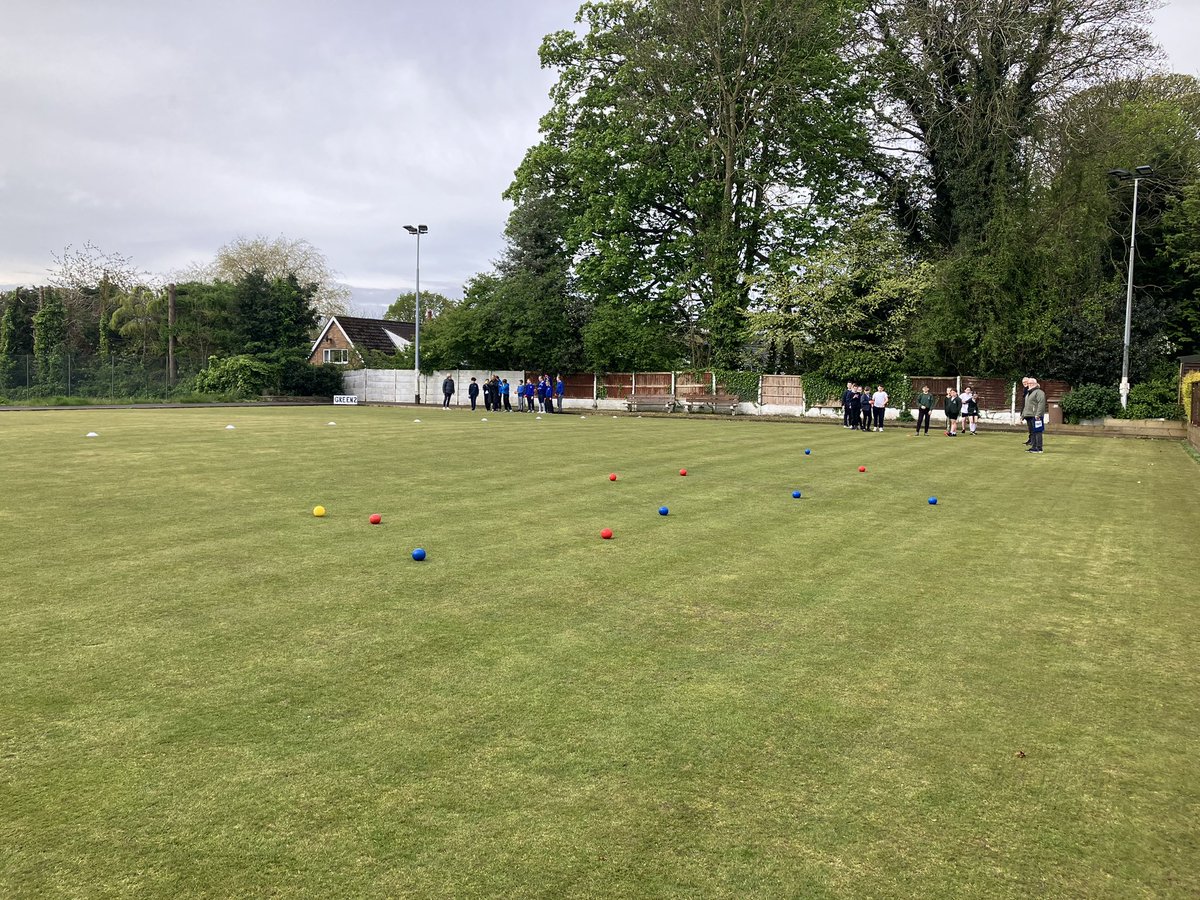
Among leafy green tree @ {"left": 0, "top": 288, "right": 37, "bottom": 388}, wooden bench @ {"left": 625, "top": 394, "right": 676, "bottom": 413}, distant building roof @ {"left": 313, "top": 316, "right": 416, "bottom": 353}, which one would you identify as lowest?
wooden bench @ {"left": 625, "top": 394, "right": 676, "bottom": 413}

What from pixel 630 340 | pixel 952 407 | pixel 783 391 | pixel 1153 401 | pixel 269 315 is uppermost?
pixel 269 315

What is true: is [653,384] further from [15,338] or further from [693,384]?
[15,338]

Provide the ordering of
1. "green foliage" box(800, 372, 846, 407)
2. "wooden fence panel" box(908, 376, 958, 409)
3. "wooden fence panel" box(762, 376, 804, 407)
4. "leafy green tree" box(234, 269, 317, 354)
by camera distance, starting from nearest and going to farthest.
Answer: "wooden fence panel" box(908, 376, 958, 409) < "green foliage" box(800, 372, 846, 407) < "wooden fence panel" box(762, 376, 804, 407) < "leafy green tree" box(234, 269, 317, 354)

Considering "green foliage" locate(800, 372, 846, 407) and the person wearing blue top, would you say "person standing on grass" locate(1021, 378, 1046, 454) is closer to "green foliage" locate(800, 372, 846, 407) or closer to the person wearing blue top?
the person wearing blue top

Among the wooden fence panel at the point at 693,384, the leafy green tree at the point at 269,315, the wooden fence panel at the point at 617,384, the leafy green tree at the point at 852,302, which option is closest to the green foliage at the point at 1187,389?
the leafy green tree at the point at 852,302

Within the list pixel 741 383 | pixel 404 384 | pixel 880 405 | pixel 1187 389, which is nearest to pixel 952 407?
pixel 880 405

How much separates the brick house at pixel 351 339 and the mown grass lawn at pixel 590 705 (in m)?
61.0

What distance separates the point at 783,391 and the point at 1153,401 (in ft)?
50.4

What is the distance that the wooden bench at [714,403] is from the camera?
40.3 m

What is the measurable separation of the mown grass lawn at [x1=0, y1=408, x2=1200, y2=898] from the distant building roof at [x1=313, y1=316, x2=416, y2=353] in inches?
2417

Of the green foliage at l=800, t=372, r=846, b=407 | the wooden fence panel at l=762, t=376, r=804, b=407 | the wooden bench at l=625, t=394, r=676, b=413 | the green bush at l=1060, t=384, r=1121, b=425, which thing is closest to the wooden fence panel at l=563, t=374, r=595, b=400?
the wooden bench at l=625, t=394, r=676, b=413

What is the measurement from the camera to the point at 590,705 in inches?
157

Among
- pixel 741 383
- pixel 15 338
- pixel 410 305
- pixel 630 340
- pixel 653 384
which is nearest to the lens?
pixel 741 383

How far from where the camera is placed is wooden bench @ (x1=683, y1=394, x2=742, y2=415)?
40.3 meters
